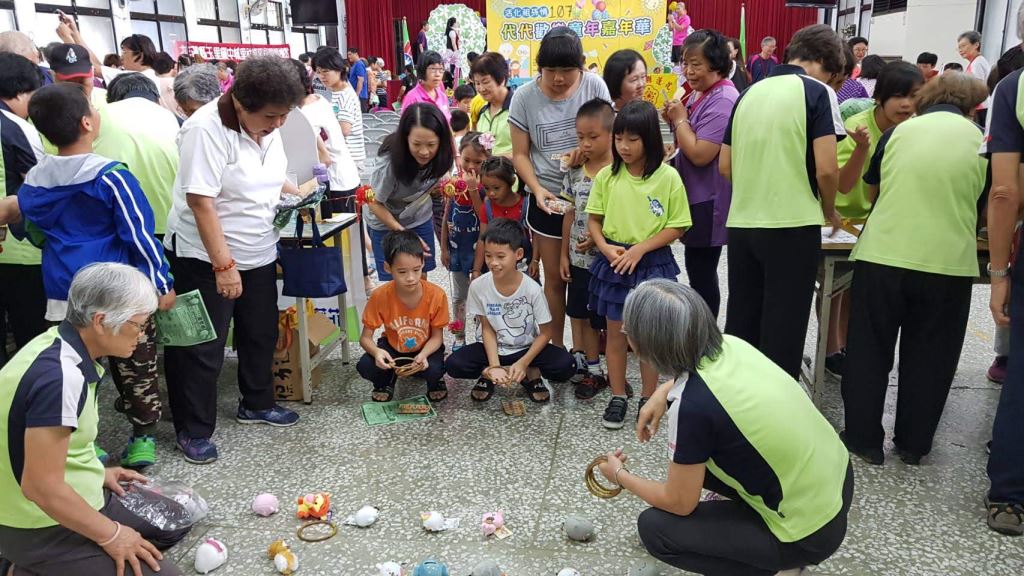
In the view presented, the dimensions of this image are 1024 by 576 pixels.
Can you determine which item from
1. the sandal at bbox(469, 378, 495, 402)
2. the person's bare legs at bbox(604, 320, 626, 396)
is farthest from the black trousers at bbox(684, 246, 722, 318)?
the sandal at bbox(469, 378, 495, 402)

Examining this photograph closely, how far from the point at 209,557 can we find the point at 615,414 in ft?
4.99

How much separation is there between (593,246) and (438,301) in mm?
701

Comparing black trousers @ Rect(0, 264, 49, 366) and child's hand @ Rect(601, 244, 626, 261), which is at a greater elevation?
child's hand @ Rect(601, 244, 626, 261)

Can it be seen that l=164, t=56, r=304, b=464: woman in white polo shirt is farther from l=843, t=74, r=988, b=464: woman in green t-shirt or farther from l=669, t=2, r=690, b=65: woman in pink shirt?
l=669, t=2, r=690, b=65: woman in pink shirt

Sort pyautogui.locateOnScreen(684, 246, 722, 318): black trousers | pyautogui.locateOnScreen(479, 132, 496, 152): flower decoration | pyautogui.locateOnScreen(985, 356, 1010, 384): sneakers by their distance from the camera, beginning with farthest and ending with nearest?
pyautogui.locateOnScreen(479, 132, 496, 152): flower decoration
pyautogui.locateOnScreen(985, 356, 1010, 384): sneakers
pyautogui.locateOnScreen(684, 246, 722, 318): black trousers

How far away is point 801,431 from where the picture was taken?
1637 mm

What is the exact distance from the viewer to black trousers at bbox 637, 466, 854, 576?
1686mm

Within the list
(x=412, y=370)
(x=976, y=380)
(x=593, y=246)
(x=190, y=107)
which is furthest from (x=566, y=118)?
(x=976, y=380)

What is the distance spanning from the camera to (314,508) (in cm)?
232

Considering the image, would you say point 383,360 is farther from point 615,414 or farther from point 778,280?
point 778,280

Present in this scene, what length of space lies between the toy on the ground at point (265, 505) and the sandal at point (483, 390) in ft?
3.39

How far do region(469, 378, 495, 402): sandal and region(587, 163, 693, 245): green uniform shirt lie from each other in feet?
2.84

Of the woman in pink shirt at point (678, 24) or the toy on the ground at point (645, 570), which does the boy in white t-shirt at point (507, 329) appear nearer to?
the toy on the ground at point (645, 570)

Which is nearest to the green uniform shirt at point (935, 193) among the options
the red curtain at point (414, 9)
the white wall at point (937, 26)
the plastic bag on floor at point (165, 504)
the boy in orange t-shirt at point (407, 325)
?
the boy in orange t-shirt at point (407, 325)
